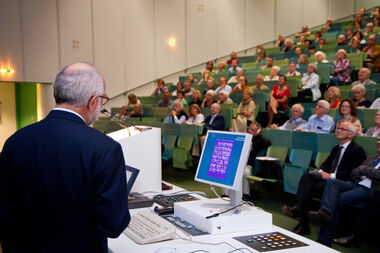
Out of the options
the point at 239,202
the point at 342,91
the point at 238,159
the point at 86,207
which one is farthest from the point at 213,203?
the point at 342,91

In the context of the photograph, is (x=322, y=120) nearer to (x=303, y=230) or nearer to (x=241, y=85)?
(x=303, y=230)

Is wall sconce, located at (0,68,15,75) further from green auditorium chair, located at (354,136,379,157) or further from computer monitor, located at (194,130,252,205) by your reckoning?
computer monitor, located at (194,130,252,205)

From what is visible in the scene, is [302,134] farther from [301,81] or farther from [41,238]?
[41,238]

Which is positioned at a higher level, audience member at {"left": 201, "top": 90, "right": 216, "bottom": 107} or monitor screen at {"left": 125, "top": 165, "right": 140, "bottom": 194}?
audience member at {"left": 201, "top": 90, "right": 216, "bottom": 107}

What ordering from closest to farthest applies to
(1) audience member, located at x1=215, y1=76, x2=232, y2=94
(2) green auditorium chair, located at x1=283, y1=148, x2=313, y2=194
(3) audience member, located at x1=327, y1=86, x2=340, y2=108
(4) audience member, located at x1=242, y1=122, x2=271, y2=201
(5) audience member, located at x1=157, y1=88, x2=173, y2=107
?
(2) green auditorium chair, located at x1=283, y1=148, x2=313, y2=194 < (4) audience member, located at x1=242, y1=122, x2=271, y2=201 < (3) audience member, located at x1=327, y1=86, x2=340, y2=108 < (1) audience member, located at x1=215, y1=76, x2=232, y2=94 < (5) audience member, located at x1=157, y1=88, x2=173, y2=107

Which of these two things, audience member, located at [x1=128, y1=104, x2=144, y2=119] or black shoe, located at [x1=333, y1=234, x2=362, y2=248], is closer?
black shoe, located at [x1=333, y1=234, x2=362, y2=248]

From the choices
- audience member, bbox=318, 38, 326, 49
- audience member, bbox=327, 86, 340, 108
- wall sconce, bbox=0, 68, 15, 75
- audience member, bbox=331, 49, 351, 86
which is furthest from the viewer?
audience member, bbox=318, 38, 326, 49

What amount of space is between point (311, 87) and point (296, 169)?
273cm

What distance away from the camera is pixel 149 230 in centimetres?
163

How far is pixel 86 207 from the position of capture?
3.85 ft

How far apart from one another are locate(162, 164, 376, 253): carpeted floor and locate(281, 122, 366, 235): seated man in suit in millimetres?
150

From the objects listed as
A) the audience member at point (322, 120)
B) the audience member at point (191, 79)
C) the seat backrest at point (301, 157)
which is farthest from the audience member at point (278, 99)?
the audience member at point (191, 79)

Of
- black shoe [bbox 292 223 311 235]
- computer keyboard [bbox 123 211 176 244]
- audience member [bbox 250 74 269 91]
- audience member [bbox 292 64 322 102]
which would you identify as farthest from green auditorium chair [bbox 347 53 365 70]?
computer keyboard [bbox 123 211 176 244]

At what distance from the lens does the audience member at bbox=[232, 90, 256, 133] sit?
5781mm
